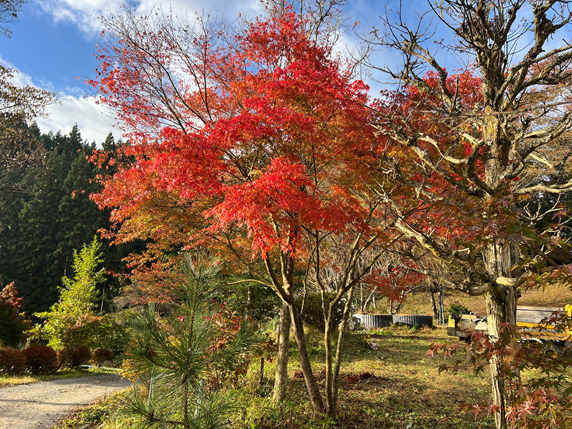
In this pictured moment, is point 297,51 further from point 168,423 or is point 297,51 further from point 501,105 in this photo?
point 168,423

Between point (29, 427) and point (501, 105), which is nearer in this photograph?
point (501, 105)

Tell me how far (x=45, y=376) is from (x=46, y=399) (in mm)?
3677

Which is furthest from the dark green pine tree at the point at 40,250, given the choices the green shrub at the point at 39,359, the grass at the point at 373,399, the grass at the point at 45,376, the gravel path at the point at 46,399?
the grass at the point at 373,399

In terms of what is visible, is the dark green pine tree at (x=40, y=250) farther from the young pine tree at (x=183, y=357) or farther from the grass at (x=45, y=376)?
the young pine tree at (x=183, y=357)

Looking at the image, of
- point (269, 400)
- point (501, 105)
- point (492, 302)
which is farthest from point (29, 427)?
point (501, 105)

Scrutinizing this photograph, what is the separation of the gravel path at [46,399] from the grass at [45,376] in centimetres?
34

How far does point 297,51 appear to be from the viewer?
5633mm

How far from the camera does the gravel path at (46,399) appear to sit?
570 centimetres

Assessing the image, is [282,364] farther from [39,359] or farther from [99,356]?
[99,356]

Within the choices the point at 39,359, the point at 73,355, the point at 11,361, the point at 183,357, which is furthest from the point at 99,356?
the point at 183,357

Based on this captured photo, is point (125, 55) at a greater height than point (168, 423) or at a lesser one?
greater

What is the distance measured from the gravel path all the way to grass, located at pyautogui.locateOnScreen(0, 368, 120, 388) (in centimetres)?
34

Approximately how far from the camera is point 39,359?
10305 mm

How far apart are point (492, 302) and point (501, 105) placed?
7.36 feet
